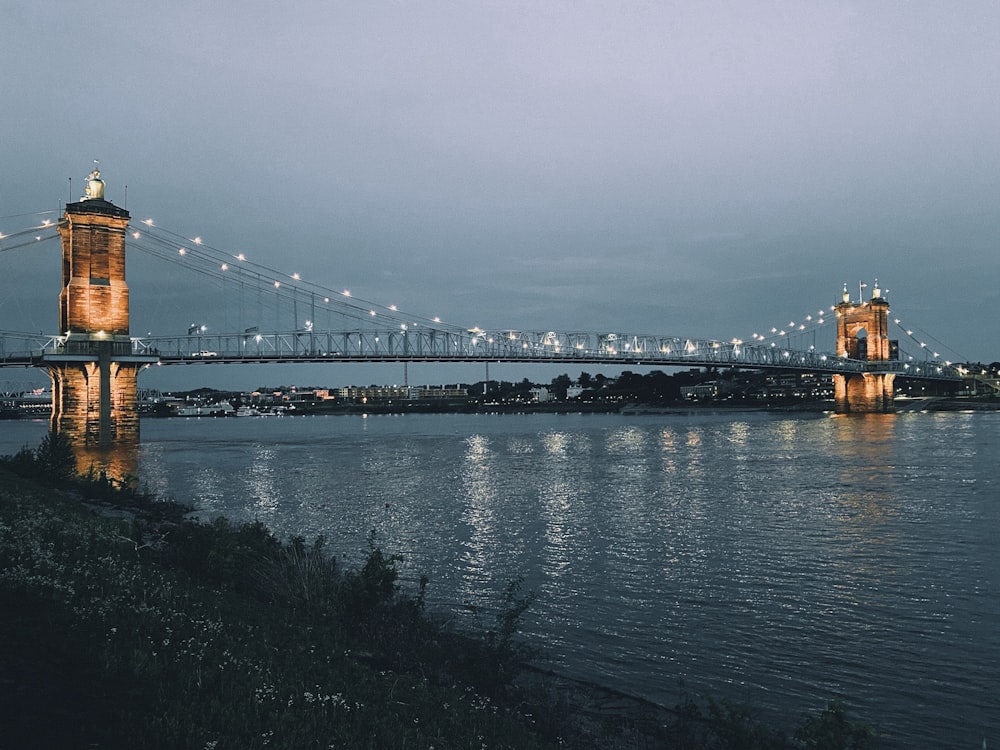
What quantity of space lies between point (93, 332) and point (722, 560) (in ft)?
165

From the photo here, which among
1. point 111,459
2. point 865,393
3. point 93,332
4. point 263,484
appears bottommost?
point 263,484

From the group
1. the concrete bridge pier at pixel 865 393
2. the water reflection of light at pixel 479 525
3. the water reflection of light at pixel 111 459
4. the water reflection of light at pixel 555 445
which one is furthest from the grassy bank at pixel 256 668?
the concrete bridge pier at pixel 865 393

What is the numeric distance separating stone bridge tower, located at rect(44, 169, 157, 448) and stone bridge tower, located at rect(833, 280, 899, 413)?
373 ft

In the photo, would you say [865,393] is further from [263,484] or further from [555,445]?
[263,484]

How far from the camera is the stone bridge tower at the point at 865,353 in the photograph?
124250 millimetres

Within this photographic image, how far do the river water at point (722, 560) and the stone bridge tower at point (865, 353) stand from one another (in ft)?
285

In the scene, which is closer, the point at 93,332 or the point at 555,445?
the point at 93,332

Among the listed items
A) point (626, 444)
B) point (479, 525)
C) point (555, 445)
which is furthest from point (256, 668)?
point (626, 444)

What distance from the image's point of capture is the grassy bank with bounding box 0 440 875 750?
557 centimetres

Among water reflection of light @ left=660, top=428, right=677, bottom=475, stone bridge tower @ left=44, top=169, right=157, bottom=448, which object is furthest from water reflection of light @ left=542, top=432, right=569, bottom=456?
stone bridge tower @ left=44, top=169, right=157, bottom=448

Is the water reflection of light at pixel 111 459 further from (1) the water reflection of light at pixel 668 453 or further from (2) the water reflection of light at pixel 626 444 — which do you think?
(2) the water reflection of light at pixel 626 444

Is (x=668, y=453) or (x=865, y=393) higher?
(x=865, y=393)

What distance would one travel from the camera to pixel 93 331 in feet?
174

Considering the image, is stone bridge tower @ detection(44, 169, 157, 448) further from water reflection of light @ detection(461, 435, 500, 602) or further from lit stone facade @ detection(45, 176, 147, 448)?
water reflection of light @ detection(461, 435, 500, 602)
